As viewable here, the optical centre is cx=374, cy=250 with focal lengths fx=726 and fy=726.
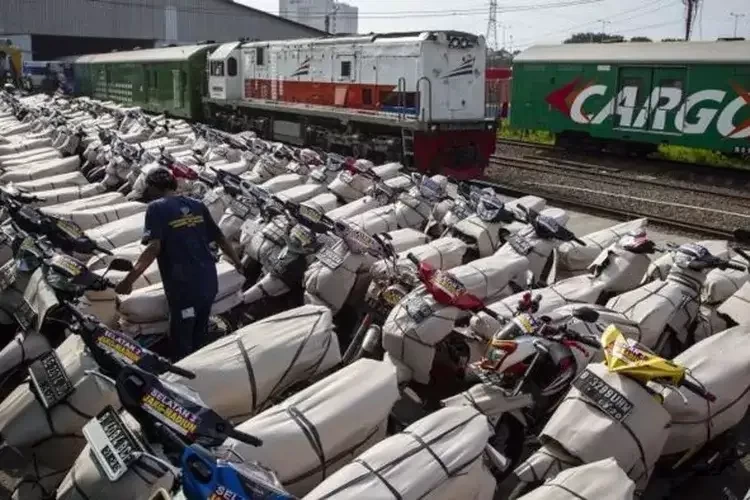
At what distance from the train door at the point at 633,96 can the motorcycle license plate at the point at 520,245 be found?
12840 mm

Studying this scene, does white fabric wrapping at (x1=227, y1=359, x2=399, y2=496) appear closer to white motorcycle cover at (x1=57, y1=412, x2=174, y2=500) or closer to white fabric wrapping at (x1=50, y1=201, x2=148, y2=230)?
white motorcycle cover at (x1=57, y1=412, x2=174, y2=500)

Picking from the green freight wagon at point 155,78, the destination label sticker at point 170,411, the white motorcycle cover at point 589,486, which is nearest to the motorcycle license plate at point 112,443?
the destination label sticker at point 170,411

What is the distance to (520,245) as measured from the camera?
23.1 ft

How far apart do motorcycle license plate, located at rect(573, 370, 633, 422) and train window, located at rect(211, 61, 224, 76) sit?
21634 millimetres

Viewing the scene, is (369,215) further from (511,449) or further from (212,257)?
(511,449)

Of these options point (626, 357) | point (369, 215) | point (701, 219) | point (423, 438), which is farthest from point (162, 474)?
point (701, 219)

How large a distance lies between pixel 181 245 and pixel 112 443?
2.41 meters

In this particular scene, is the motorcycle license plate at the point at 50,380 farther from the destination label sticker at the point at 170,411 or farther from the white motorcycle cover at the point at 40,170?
the white motorcycle cover at the point at 40,170

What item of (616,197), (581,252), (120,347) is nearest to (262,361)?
(120,347)

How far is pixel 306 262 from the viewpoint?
6.82 metres

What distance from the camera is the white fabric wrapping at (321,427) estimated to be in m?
3.56

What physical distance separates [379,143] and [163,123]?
4.94 metres

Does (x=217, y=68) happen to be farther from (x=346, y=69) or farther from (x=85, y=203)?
(x=85, y=203)

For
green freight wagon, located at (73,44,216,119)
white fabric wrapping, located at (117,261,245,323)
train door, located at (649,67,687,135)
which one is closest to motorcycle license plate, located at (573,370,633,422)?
white fabric wrapping, located at (117,261,245,323)
